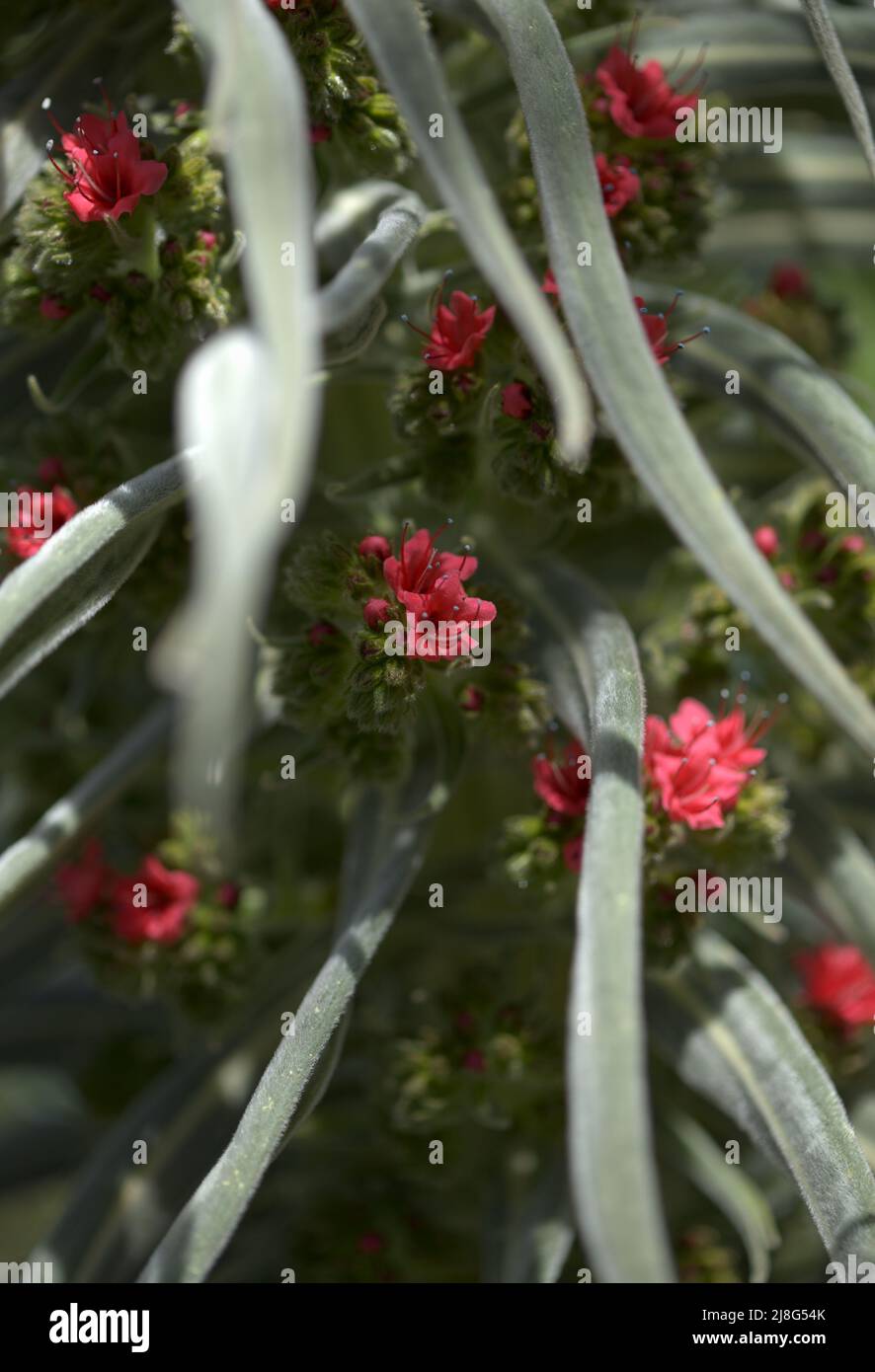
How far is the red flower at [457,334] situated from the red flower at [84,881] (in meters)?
0.56

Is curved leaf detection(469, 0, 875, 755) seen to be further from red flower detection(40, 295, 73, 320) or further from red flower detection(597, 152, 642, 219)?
red flower detection(40, 295, 73, 320)

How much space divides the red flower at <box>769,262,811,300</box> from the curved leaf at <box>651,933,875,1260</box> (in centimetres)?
77

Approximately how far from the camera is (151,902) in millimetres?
1243

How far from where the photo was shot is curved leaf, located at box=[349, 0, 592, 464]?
0.58m

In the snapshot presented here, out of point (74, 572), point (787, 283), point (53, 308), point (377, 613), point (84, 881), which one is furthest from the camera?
point (787, 283)

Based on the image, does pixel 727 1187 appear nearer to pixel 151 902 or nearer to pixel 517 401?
pixel 151 902

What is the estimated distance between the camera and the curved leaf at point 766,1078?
0.85 m

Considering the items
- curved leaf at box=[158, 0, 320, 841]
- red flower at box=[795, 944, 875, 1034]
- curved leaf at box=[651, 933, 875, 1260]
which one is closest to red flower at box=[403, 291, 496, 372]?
curved leaf at box=[158, 0, 320, 841]

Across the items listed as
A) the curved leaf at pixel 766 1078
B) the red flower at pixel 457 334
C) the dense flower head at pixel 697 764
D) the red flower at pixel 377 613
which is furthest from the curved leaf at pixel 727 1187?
the red flower at pixel 457 334

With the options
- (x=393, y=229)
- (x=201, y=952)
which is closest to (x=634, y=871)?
(x=393, y=229)

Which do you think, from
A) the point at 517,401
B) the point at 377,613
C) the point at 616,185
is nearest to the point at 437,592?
the point at 377,613

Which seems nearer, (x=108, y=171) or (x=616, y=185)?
(x=108, y=171)

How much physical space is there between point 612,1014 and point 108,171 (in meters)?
0.65

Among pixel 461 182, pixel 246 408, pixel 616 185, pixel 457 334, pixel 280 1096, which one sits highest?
pixel 616 185
